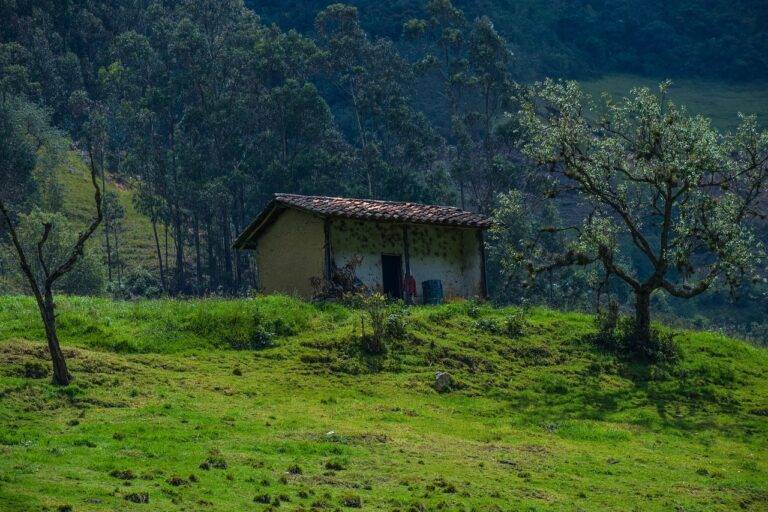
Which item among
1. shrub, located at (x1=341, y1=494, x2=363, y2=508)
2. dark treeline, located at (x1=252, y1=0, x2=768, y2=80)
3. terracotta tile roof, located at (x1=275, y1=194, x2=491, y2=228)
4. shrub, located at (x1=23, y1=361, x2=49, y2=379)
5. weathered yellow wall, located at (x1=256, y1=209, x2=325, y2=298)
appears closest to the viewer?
shrub, located at (x1=341, y1=494, x2=363, y2=508)

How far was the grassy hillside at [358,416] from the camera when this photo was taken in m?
19.1

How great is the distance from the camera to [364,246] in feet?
134

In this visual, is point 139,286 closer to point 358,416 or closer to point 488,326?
point 488,326

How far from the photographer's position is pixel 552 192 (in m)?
38.2

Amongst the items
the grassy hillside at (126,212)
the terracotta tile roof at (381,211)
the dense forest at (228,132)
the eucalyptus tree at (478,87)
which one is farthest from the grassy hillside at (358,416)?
the grassy hillside at (126,212)

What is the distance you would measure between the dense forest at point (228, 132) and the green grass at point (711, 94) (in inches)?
1123

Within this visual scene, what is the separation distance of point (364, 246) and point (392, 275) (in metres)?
1.95

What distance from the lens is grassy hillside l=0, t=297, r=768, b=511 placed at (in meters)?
19.1

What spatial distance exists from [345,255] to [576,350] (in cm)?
925

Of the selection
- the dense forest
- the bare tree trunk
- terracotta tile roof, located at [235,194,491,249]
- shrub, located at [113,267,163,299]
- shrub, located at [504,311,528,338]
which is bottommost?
shrub, located at [113,267,163,299]

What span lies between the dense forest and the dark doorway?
79.6 ft

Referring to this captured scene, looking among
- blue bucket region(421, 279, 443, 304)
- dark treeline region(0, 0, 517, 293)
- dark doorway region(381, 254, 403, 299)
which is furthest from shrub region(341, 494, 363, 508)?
dark treeline region(0, 0, 517, 293)

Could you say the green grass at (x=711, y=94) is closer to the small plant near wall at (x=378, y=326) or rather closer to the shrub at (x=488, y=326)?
the shrub at (x=488, y=326)

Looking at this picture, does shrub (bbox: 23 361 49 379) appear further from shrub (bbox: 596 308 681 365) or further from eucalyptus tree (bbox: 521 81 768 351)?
shrub (bbox: 596 308 681 365)
